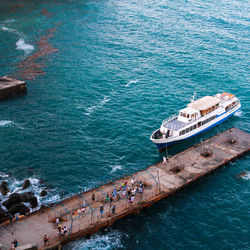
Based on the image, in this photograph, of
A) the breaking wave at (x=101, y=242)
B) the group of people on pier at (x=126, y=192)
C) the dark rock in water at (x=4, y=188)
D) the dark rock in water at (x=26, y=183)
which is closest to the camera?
the breaking wave at (x=101, y=242)

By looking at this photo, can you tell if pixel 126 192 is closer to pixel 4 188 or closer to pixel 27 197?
pixel 27 197

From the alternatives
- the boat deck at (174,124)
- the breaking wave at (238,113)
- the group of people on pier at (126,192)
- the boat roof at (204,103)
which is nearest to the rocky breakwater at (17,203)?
→ the group of people on pier at (126,192)

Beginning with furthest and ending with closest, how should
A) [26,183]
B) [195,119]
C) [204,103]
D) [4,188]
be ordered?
[204,103] < [195,119] < [26,183] < [4,188]

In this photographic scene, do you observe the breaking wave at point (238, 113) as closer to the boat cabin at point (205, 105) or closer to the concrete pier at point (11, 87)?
the boat cabin at point (205, 105)

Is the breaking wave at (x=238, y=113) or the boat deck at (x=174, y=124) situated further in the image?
the breaking wave at (x=238, y=113)

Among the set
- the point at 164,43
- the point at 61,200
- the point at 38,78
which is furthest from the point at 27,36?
the point at 61,200

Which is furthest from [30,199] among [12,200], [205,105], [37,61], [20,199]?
[37,61]

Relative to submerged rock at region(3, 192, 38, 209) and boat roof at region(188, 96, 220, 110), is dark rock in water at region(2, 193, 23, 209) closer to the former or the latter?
submerged rock at region(3, 192, 38, 209)

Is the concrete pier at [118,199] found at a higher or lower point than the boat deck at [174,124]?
lower
